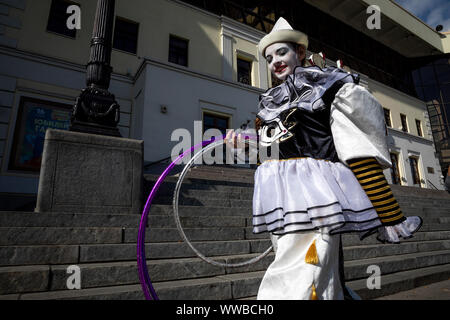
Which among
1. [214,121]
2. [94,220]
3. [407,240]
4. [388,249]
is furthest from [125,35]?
[407,240]

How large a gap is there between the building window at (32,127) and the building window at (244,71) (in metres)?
10.0

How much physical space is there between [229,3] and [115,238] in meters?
17.9

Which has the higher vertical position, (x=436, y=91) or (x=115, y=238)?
(x=436, y=91)

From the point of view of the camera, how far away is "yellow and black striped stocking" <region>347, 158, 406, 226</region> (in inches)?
59.7

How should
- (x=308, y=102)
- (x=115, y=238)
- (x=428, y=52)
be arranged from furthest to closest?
1. (x=428, y=52)
2. (x=115, y=238)
3. (x=308, y=102)

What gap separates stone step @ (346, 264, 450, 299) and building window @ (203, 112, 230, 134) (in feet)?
36.2

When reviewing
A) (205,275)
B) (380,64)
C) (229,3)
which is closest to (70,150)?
(205,275)

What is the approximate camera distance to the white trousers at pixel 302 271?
141cm

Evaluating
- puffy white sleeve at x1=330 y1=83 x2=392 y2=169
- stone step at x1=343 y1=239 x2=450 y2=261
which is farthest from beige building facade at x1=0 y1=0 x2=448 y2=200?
puffy white sleeve at x1=330 y1=83 x2=392 y2=169

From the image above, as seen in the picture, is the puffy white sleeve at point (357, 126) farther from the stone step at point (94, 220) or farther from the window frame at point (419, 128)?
the window frame at point (419, 128)

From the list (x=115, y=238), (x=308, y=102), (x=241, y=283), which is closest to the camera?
(x=308, y=102)

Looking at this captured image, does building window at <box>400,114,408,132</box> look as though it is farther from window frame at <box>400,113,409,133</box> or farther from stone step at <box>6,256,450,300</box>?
stone step at <box>6,256,450,300</box>
